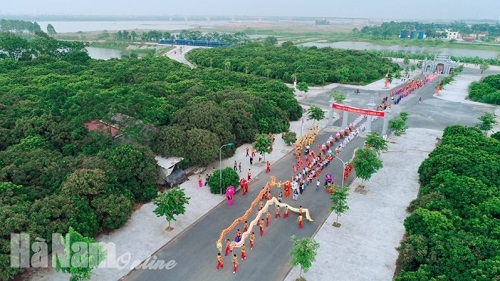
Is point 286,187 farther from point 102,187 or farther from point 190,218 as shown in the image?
point 102,187

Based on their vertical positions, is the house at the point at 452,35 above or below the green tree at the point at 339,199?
above

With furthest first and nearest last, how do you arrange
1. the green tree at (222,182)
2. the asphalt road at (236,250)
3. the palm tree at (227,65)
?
1. the palm tree at (227,65)
2. the green tree at (222,182)
3. the asphalt road at (236,250)

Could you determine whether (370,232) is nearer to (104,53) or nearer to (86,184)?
(86,184)

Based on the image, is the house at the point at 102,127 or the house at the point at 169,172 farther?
the house at the point at 102,127

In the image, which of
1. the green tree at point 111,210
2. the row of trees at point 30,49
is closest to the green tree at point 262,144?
the green tree at point 111,210

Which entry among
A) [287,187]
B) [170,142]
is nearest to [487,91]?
[287,187]

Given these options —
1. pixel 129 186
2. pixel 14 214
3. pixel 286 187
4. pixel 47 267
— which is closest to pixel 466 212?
pixel 286 187

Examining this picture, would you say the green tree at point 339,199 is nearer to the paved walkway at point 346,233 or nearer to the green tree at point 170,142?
the paved walkway at point 346,233
